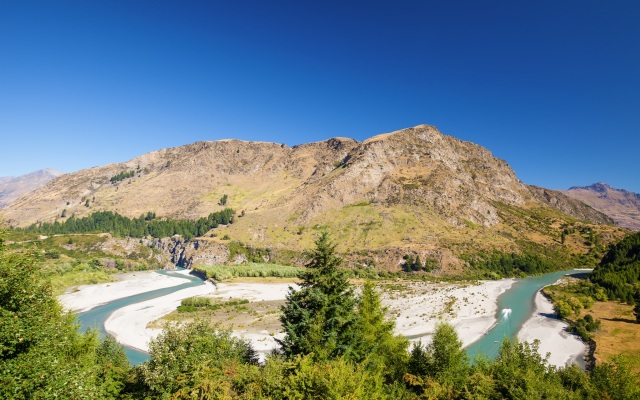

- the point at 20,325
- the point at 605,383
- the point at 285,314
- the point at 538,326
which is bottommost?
the point at 538,326

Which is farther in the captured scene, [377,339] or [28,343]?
[377,339]

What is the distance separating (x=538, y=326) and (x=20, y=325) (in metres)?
77.1

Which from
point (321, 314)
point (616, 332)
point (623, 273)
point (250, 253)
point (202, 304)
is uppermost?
point (321, 314)

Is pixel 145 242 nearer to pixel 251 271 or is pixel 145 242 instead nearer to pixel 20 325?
pixel 251 271

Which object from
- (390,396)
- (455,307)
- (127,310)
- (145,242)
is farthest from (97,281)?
(390,396)

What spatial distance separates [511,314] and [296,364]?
238 ft

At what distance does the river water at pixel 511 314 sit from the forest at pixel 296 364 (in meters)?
6.66

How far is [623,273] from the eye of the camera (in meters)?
86.9

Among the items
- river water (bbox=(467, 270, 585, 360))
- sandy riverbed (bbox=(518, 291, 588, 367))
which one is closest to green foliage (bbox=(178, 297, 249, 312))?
river water (bbox=(467, 270, 585, 360))

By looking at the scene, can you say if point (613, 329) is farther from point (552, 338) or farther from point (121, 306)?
point (121, 306)

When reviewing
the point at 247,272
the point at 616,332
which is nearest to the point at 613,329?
the point at 616,332

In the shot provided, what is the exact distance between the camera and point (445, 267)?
13600 cm

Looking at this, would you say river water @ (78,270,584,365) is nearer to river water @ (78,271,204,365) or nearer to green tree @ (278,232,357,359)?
river water @ (78,271,204,365)

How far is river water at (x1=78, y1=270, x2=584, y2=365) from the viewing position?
51.4 metres
